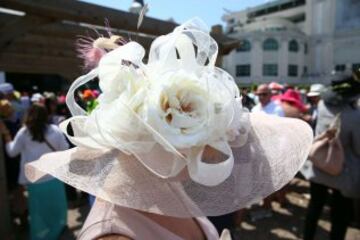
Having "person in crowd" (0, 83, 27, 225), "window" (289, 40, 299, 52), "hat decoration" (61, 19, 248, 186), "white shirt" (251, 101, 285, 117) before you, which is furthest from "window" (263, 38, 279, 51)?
"hat decoration" (61, 19, 248, 186)

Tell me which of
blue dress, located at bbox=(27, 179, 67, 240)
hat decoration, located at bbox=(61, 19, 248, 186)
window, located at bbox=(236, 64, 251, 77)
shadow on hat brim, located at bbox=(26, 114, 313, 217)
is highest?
window, located at bbox=(236, 64, 251, 77)

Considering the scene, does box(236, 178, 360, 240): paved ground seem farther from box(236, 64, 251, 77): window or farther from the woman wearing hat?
box(236, 64, 251, 77): window

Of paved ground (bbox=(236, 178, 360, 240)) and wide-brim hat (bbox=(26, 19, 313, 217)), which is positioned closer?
wide-brim hat (bbox=(26, 19, 313, 217))

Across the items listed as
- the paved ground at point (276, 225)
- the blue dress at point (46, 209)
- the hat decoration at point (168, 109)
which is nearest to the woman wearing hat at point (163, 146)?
the hat decoration at point (168, 109)

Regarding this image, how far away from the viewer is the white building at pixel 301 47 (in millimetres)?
53656

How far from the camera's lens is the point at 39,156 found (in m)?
3.51

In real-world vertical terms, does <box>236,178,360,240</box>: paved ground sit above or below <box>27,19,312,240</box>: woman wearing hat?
below

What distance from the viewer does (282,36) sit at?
5578 cm

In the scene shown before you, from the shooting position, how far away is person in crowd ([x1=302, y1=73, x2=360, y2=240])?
9.38 feet

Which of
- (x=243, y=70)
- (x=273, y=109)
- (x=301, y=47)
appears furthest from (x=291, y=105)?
(x=301, y=47)

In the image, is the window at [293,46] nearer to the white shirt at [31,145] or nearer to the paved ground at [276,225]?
the paved ground at [276,225]

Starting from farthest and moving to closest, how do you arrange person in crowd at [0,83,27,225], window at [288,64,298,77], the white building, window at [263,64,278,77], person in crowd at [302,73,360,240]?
window at [288,64,298,77]
window at [263,64,278,77]
the white building
person in crowd at [0,83,27,225]
person in crowd at [302,73,360,240]

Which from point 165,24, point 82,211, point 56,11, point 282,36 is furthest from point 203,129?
point 282,36

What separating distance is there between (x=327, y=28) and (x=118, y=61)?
61.0 meters
